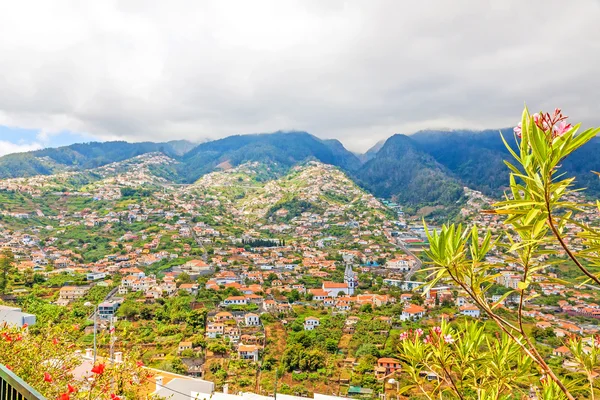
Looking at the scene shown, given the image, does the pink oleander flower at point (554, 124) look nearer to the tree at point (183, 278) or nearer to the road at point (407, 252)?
the tree at point (183, 278)

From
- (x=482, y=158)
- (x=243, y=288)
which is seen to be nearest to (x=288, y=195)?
(x=243, y=288)

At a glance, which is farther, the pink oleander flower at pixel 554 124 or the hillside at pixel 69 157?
the hillside at pixel 69 157

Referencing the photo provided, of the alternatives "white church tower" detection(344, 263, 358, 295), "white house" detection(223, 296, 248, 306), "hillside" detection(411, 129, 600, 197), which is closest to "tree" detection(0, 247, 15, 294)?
"white house" detection(223, 296, 248, 306)

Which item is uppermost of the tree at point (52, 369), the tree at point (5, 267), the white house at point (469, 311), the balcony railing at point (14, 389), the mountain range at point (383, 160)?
the mountain range at point (383, 160)

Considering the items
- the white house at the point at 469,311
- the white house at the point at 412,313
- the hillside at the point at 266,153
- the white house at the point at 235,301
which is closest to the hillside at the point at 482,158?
the hillside at the point at 266,153

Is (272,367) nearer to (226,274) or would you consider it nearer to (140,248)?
(226,274)

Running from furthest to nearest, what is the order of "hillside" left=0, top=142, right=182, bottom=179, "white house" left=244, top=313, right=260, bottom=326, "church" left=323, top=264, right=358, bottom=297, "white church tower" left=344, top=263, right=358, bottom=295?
"hillside" left=0, top=142, right=182, bottom=179 < "white church tower" left=344, top=263, right=358, bottom=295 < "church" left=323, top=264, right=358, bottom=297 < "white house" left=244, top=313, right=260, bottom=326

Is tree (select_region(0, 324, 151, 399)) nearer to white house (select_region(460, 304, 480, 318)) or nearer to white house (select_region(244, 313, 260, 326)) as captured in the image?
white house (select_region(244, 313, 260, 326))

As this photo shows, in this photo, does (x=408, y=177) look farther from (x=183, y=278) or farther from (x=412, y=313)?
(x=183, y=278)

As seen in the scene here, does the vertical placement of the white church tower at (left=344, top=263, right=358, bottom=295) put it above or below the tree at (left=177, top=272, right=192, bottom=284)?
below
